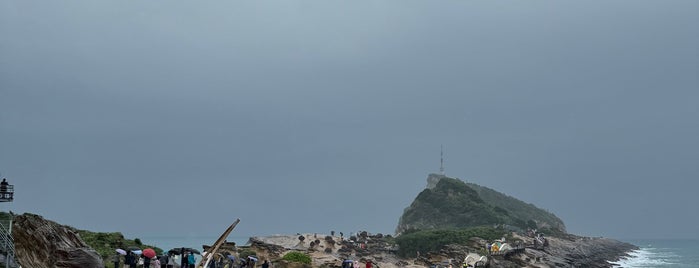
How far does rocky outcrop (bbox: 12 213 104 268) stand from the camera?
89.5 feet

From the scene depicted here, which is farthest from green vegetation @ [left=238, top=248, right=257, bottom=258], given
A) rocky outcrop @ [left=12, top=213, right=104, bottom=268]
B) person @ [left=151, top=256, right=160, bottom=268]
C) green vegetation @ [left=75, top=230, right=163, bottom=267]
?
rocky outcrop @ [left=12, top=213, right=104, bottom=268]

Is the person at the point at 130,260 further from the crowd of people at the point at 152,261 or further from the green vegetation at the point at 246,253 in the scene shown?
the green vegetation at the point at 246,253

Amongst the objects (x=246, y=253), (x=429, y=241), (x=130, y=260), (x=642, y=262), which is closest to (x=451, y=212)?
(x=642, y=262)

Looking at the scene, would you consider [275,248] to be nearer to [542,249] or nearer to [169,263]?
[169,263]

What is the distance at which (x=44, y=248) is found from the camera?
28609mm

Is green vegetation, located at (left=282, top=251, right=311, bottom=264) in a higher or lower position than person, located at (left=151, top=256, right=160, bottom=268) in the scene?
lower

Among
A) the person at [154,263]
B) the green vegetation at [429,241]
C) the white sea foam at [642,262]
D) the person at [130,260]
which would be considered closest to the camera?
the person at [130,260]

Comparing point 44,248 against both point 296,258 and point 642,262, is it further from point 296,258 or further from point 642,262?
point 642,262

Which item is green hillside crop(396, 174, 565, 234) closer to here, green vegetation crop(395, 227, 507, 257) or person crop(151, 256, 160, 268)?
green vegetation crop(395, 227, 507, 257)

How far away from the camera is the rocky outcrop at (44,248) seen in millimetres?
27281

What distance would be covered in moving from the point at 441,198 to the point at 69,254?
451 ft

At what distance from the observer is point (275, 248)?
5481 centimetres

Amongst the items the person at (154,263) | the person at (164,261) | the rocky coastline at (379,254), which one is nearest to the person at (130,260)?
the person at (154,263)

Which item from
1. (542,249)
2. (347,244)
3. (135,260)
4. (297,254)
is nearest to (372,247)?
(347,244)
